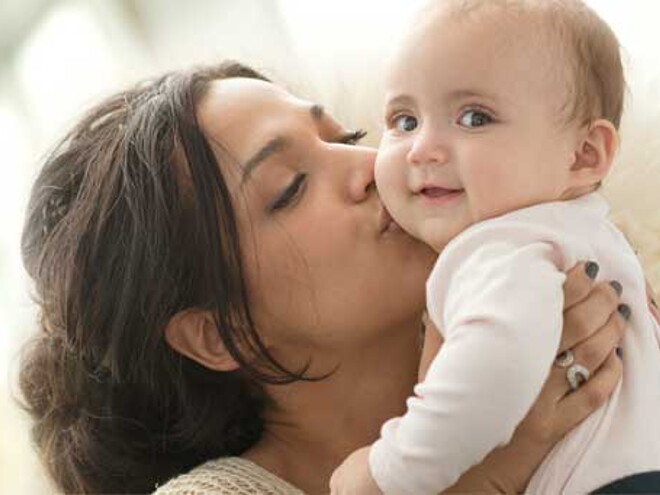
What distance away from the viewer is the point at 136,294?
1.23 meters

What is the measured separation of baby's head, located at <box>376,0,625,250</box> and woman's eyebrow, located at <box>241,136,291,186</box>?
24 cm

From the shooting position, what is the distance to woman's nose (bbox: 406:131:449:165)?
0.94m

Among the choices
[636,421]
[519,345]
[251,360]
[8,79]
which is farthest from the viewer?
[8,79]

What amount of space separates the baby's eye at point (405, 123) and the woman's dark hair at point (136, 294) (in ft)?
0.91

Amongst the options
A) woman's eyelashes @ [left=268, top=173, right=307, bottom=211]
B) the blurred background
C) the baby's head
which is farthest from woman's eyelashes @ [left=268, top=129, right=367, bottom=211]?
the blurred background

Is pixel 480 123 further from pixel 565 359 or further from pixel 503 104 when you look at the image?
pixel 565 359

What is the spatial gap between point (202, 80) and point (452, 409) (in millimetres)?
651

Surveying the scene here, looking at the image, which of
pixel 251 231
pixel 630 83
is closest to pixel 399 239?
pixel 251 231

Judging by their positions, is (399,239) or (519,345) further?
(399,239)

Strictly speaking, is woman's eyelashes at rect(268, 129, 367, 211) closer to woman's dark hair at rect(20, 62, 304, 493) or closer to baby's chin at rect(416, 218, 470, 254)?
woman's dark hair at rect(20, 62, 304, 493)

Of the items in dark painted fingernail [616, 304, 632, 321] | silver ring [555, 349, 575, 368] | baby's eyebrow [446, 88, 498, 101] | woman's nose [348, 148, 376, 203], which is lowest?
silver ring [555, 349, 575, 368]

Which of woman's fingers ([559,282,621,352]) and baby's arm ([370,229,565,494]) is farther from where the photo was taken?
woman's fingers ([559,282,621,352])

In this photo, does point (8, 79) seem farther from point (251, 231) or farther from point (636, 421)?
point (636, 421)

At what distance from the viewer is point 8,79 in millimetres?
2154
